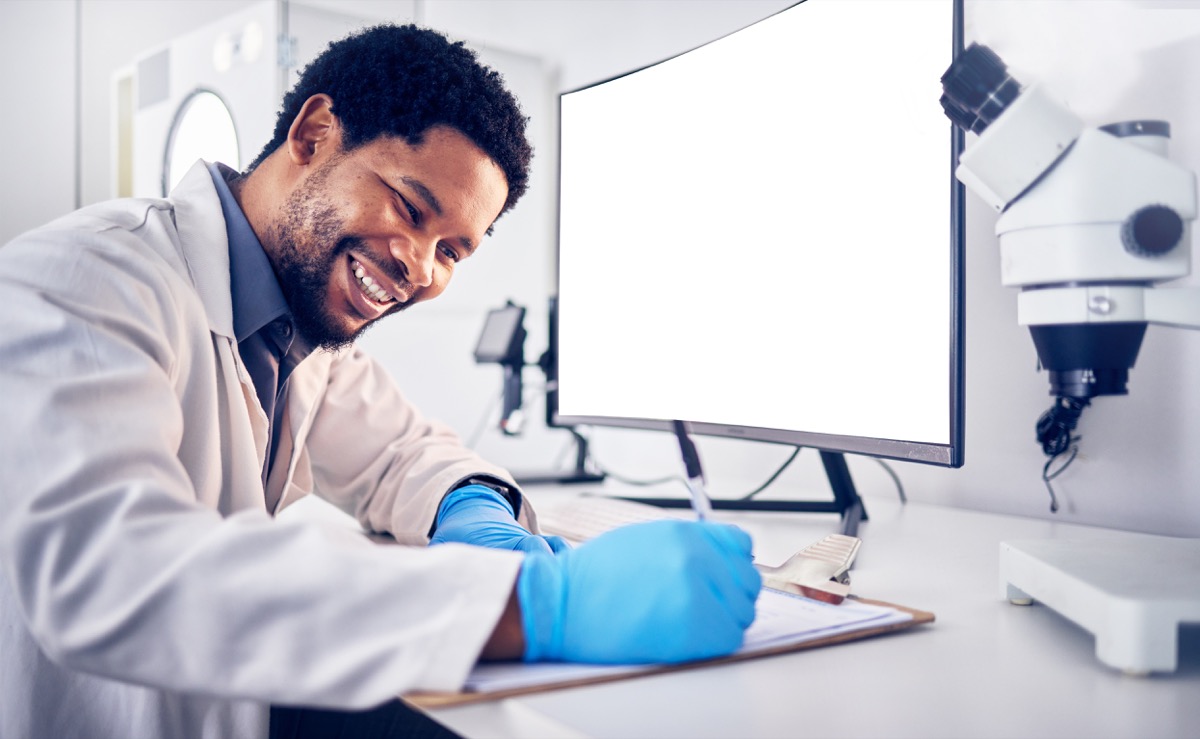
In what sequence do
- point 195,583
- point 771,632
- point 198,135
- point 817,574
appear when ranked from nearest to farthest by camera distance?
point 195,583
point 771,632
point 817,574
point 198,135

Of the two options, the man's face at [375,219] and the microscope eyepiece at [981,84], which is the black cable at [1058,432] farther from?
the man's face at [375,219]

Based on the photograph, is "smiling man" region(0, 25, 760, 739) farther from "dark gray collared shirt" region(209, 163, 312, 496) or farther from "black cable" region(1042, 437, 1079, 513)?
"black cable" region(1042, 437, 1079, 513)

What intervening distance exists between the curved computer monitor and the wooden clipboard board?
0.70ft

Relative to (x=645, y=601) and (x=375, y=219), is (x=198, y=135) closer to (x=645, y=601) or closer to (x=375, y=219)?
(x=375, y=219)

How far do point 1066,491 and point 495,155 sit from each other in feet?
2.75

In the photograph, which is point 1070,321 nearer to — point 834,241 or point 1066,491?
point 834,241

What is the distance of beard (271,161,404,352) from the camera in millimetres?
946

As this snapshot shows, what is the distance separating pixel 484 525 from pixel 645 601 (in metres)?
0.38

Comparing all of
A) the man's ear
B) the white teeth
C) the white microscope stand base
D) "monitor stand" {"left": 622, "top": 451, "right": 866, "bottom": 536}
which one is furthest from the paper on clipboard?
the man's ear

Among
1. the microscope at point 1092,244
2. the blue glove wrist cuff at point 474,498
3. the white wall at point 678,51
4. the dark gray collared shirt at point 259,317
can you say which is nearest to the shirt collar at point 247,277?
the dark gray collared shirt at point 259,317

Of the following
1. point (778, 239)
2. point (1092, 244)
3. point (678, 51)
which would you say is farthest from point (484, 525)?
point (678, 51)

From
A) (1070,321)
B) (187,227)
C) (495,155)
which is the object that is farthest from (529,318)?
(1070,321)

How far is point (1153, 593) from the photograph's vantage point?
1.68 ft

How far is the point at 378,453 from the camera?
1138 mm
